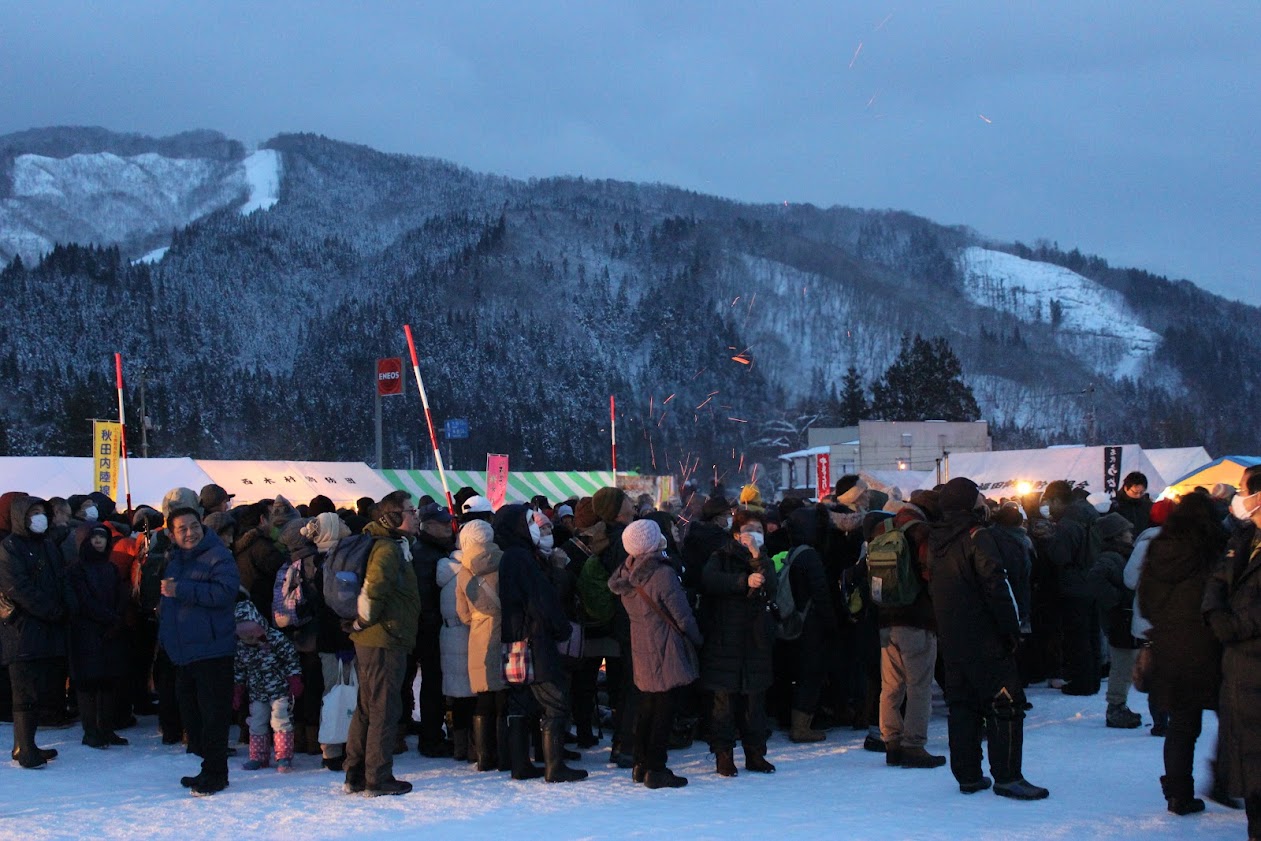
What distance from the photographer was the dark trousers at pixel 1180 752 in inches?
231

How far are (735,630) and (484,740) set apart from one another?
5.52 feet

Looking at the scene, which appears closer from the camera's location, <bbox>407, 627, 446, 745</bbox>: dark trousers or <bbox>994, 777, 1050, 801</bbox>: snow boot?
<bbox>994, 777, 1050, 801</bbox>: snow boot

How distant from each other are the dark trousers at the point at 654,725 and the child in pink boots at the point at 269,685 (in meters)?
2.19

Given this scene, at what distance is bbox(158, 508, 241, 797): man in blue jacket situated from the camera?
22.3 feet

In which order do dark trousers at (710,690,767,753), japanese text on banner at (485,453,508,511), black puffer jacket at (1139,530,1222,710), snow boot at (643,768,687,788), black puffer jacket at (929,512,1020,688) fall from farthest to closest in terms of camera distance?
japanese text on banner at (485,453,508,511) < dark trousers at (710,690,767,753) < snow boot at (643,768,687,788) < black puffer jacket at (929,512,1020,688) < black puffer jacket at (1139,530,1222,710)

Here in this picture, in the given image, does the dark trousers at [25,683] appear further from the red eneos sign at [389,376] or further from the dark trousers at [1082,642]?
the red eneos sign at [389,376]

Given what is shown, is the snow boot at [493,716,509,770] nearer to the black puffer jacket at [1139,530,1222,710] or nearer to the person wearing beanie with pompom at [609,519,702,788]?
the person wearing beanie with pompom at [609,519,702,788]

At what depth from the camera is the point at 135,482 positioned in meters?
18.3

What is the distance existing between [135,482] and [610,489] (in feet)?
41.6

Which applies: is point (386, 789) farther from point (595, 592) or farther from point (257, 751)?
point (595, 592)

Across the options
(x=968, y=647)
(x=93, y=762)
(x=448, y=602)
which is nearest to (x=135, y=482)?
(x=93, y=762)

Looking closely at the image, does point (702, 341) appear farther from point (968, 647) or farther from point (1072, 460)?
point (968, 647)

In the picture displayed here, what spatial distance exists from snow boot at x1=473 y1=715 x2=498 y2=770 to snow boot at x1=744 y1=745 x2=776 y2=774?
1.55 m

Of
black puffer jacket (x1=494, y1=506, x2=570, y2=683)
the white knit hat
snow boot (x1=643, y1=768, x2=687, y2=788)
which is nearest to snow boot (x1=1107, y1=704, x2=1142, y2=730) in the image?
snow boot (x1=643, y1=768, x2=687, y2=788)
